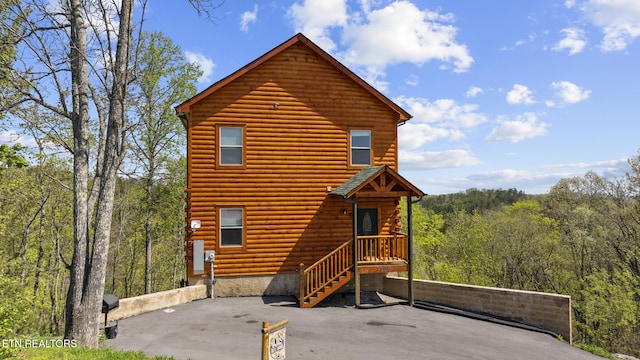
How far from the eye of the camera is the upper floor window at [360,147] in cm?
1394

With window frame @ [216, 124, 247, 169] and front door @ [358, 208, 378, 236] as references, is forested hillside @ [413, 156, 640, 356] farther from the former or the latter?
window frame @ [216, 124, 247, 169]

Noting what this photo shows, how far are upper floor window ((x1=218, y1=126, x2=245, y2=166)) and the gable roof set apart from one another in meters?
1.34

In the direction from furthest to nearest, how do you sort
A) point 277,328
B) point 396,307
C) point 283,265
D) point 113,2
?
point 283,265 → point 396,307 → point 113,2 → point 277,328

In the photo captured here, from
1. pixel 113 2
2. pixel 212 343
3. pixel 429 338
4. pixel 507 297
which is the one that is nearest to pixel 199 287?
pixel 212 343

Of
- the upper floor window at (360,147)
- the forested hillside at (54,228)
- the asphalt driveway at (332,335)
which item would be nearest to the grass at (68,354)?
the asphalt driveway at (332,335)

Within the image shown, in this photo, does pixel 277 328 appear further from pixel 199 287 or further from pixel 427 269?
pixel 427 269

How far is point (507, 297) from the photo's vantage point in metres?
10.6

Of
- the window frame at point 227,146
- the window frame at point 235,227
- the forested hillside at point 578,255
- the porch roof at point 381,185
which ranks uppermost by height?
the window frame at point 227,146

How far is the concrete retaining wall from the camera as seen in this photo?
32.1 feet

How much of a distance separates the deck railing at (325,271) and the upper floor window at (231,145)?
457 centimetres

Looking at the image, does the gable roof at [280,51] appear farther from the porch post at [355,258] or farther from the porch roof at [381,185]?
the porch post at [355,258]

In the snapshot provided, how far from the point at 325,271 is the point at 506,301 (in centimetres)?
579

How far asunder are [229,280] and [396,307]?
5.82 metres
